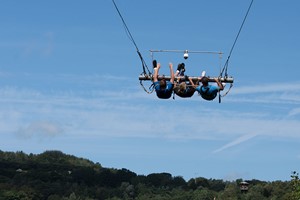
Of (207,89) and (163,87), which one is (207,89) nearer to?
(207,89)

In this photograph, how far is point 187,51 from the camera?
1221 inches

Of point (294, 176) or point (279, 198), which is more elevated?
point (279, 198)

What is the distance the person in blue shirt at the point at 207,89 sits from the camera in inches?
1241

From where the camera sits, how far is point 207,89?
103ft

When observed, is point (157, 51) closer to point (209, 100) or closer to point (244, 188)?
point (209, 100)

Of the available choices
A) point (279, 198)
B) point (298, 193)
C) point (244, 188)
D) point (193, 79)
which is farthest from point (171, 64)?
point (279, 198)

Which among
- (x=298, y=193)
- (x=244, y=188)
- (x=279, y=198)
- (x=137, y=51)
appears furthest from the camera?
(x=279, y=198)

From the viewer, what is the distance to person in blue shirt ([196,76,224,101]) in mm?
31516

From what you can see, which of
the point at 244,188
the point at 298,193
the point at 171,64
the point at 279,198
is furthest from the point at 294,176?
the point at 279,198

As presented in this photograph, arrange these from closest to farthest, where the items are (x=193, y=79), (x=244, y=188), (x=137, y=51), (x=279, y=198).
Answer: (x=137, y=51) < (x=193, y=79) < (x=244, y=188) < (x=279, y=198)

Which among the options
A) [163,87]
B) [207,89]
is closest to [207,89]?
[207,89]

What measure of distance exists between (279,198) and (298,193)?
128541 millimetres

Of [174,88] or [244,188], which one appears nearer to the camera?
[174,88]

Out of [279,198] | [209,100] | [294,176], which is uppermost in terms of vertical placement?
[279,198]
